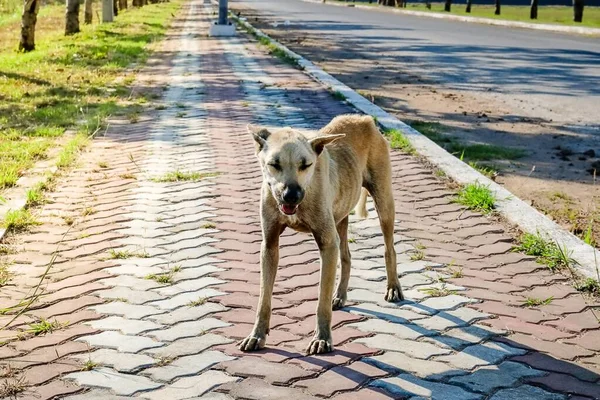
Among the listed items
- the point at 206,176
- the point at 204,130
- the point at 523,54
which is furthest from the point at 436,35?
the point at 206,176

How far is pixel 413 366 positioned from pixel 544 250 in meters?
2.20

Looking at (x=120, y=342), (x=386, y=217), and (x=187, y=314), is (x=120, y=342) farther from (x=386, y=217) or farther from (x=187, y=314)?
(x=386, y=217)

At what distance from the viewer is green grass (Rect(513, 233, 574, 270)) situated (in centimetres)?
561

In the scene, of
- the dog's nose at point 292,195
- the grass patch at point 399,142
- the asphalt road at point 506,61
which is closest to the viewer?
the dog's nose at point 292,195

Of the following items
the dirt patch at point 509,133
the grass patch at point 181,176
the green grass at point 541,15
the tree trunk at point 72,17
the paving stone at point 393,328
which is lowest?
the paving stone at point 393,328

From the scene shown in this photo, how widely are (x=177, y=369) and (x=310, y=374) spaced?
0.65 m

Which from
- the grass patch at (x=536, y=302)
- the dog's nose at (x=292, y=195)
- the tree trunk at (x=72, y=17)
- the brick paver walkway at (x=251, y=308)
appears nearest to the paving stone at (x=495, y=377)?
the brick paver walkway at (x=251, y=308)

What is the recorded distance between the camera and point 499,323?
463 cm

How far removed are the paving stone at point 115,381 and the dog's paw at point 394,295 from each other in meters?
1.71

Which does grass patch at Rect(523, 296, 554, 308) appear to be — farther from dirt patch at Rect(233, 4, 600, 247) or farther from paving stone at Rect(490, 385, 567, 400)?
dirt patch at Rect(233, 4, 600, 247)

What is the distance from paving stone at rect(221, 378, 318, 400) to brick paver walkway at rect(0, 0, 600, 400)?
1cm

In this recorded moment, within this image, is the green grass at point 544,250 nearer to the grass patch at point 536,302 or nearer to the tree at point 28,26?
the grass patch at point 536,302

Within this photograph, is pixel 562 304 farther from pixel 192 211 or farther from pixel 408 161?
pixel 408 161

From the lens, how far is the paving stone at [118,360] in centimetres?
402
